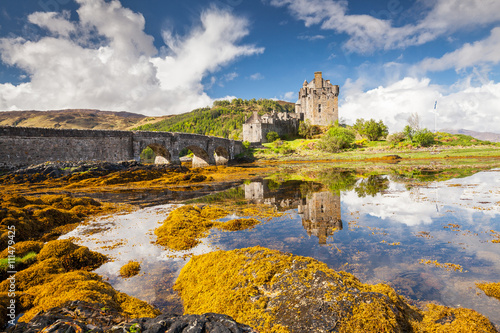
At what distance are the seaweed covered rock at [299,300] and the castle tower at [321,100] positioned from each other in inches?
3657

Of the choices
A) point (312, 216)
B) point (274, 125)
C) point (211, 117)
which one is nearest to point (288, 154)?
point (274, 125)

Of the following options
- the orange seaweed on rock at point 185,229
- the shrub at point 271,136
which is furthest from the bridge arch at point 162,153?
the shrub at point 271,136

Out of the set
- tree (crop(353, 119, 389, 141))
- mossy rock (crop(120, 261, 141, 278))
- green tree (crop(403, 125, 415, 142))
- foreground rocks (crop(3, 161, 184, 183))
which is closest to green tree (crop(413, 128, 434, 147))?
green tree (crop(403, 125, 415, 142))

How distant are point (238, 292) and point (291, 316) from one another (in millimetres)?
1188

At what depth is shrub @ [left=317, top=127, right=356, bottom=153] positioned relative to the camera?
64.7m

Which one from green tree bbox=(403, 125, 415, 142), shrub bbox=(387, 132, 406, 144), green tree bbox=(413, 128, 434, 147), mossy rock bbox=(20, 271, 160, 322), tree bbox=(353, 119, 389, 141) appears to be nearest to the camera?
mossy rock bbox=(20, 271, 160, 322)

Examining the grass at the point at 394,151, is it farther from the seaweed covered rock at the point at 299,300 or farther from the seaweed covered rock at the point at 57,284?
the seaweed covered rock at the point at 57,284

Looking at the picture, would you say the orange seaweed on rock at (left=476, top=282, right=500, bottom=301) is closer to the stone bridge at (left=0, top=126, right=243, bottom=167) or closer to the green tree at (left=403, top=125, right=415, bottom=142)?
the stone bridge at (left=0, top=126, right=243, bottom=167)

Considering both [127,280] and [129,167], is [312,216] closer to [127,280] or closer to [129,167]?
[127,280]

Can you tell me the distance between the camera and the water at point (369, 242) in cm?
558

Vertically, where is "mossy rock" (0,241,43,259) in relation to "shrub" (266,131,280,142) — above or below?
below

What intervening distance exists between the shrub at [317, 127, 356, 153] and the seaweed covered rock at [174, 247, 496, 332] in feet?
208

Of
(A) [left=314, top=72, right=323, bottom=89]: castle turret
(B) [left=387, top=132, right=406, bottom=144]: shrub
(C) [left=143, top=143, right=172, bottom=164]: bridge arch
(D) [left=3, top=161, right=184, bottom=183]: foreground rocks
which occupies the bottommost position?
(D) [left=3, top=161, right=184, bottom=183]: foreground rocks

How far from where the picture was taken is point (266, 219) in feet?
37.3
